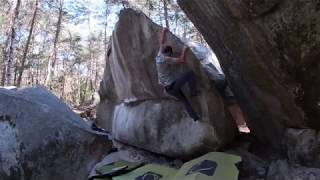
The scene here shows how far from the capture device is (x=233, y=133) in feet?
20.1

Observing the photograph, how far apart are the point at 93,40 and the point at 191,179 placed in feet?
93.1

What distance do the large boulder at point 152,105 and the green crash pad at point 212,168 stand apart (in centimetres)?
39

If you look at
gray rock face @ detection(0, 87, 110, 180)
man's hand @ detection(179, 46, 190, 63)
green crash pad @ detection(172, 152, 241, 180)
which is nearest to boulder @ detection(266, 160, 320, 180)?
green crash pad @ detection(172, 152, 241, 180)

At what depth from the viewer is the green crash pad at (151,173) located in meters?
5.46

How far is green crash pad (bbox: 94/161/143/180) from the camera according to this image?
18.8 feet

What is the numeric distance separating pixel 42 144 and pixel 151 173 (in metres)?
2.26

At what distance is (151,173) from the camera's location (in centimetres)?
558

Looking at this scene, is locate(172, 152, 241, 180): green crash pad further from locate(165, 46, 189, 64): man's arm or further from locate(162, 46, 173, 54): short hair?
locate(162, 46, 173, 54): short hair

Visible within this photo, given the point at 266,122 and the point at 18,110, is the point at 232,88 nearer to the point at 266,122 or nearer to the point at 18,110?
the point at 266,122

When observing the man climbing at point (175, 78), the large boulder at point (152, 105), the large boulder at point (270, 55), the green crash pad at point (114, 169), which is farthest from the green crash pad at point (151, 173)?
the large boulder at point (270, 55)

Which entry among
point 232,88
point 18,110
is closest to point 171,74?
point 232,88

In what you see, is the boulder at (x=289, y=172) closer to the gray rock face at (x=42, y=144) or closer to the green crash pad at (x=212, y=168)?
the green crash pad at (x=212, y=168)

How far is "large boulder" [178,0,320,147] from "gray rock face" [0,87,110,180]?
2.83 m

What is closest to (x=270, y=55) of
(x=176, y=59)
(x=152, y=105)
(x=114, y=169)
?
(x=176, y=59)
